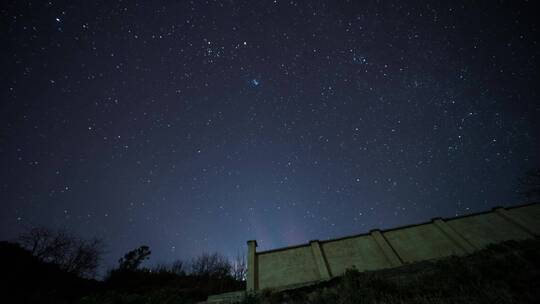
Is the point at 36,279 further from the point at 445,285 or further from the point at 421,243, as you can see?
the point at 421,243

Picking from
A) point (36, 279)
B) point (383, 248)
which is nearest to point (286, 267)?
point (383, 248)

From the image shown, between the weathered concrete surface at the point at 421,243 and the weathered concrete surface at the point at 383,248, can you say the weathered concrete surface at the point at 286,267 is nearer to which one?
the weathered concrete surface at the point at 383,248

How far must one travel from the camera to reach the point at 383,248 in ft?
57.9

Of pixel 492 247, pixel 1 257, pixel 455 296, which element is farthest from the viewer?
pixel 1 257

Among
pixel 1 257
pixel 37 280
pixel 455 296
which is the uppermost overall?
pixel 1 257

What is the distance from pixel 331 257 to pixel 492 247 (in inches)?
410

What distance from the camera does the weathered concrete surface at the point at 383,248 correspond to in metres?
16.7

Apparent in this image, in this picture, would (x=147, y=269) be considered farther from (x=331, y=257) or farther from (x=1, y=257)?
(x=331, y=257)

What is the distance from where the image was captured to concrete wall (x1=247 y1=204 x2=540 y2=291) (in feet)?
54.7

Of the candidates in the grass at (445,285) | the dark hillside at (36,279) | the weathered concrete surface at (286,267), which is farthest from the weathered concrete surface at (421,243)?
the dark hillside at (36,279)

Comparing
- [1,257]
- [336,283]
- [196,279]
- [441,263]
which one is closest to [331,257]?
[336,283]

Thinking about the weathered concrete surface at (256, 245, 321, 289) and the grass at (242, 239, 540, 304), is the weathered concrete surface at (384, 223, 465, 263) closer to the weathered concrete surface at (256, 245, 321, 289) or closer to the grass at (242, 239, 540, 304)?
the grass at (242, 239, 540, 304)

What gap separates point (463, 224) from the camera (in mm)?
19359

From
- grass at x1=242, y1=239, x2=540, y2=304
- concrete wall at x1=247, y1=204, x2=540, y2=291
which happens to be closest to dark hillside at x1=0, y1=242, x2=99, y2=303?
concrete wall at x1=247, y1=204, x2=540, y2=291
